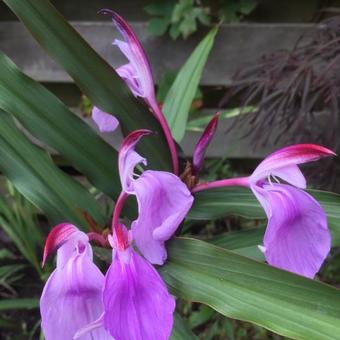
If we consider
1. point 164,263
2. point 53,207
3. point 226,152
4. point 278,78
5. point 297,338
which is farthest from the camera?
point 226,152

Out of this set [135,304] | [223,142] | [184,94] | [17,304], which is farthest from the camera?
[223,142]

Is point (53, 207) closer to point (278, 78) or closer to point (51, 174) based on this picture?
point (51, 174)

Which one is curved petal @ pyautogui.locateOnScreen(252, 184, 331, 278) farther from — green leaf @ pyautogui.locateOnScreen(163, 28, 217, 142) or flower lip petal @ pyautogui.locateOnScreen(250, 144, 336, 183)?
green leaf @ pyautogui.locateOnScreen(163, 28, 217, 142)

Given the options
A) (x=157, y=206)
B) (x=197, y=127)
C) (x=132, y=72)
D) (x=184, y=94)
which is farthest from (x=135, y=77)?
(x=197, y=127)

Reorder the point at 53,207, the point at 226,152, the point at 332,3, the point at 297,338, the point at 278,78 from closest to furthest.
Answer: the point at 297,338, the point at 53,207, the point at 278,78, the point at 332,3, the point at 226,152

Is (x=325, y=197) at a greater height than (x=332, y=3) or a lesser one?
greater

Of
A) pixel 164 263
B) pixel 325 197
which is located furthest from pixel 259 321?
pixel 325 197

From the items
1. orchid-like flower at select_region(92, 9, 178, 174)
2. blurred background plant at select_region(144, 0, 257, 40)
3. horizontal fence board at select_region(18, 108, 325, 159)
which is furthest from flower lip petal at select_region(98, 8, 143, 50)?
horizontal fence board at select_region(18, 108, 325, 159)

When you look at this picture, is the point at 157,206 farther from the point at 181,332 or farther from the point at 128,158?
the point at 181,332
